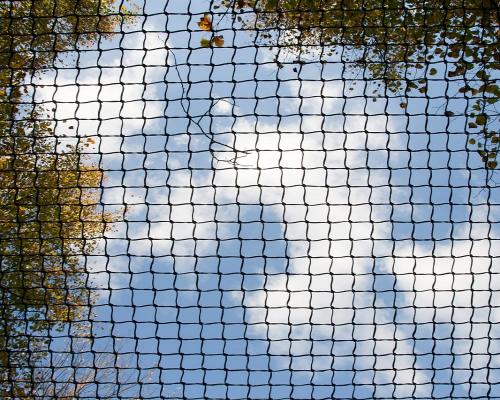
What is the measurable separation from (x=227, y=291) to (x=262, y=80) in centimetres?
90

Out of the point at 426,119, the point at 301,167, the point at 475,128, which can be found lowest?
the point at 301,167

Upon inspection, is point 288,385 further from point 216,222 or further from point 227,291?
point 216,222

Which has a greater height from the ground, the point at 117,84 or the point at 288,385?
the point at 117,84

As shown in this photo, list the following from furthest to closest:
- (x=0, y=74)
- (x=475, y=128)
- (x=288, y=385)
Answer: (x=0, y=74), (x=475, y=128), (x=288, y=385)

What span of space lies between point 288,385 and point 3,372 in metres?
3.98

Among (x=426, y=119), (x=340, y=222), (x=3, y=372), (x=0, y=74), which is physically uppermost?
(x=0, y=74)

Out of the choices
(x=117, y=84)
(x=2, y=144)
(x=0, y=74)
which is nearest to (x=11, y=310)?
(x=2, y=144)

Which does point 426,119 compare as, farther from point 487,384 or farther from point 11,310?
point 11,310

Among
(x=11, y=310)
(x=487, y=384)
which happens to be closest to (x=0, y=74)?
(x=11, y=310)

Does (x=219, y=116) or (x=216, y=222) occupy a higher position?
(x=219, y=116)

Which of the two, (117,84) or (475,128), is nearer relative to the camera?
(117,84)

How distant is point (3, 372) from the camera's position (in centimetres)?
623

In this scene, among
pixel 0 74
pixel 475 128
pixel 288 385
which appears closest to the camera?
pixel 288 385

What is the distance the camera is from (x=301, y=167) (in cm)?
310
